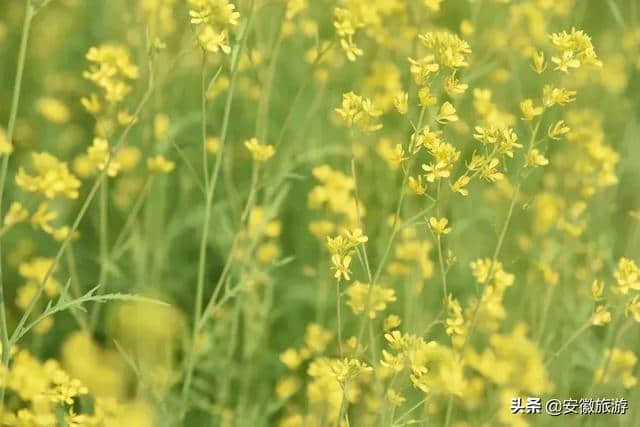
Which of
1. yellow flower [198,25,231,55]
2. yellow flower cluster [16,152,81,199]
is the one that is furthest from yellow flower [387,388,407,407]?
yellow flower cluster [16,152,81,199]

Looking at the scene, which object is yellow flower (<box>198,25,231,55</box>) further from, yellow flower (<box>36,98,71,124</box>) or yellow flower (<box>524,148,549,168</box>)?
yellow flower (<box>36,98,71,124</box>)

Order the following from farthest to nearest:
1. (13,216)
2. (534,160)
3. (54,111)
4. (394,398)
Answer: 1. (54,111)
2. (13,216)
3. (534,160)
4. (394,398)

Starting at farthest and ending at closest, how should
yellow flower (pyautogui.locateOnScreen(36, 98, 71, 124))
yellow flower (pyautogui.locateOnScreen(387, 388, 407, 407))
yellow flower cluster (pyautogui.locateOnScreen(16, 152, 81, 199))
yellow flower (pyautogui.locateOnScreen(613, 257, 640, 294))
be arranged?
1. yellow flower (pyautogui.locateOnScreen(36, 98, 71, 124))
2. yellow flower cluster (pyautogui.locateOnScreen(16, 152, 81, 199))
3. yellow flower (pyautogui.locateOnScreen(613, 257, 640, 294))
4. yellow flower (pyautogui.locateOnScreen(387, 388, 407, 407))

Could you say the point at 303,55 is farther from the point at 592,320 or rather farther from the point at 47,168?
the point at 592,320

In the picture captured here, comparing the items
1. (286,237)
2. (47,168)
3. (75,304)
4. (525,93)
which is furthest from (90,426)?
(525,93)

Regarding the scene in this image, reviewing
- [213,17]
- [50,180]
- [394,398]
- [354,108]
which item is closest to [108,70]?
[50,180]

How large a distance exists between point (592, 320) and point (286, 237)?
111cm

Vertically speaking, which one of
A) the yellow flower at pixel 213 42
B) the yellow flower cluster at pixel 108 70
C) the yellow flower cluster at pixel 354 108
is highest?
the yellow flower at pixel 213 42

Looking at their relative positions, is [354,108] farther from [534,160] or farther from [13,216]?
[13,216]

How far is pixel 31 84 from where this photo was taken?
109 inches

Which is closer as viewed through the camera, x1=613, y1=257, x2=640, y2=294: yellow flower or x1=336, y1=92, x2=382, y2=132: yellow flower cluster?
x1=336, y1=92, x2=382, y2=132: yellow flower cluster

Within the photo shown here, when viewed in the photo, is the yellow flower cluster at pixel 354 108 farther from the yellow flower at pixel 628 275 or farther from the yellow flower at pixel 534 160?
the yellow flower at pixel 628 275

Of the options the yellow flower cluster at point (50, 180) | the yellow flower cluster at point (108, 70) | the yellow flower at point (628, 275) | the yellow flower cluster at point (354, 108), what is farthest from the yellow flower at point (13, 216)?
the yellow flower at point (628, 275)

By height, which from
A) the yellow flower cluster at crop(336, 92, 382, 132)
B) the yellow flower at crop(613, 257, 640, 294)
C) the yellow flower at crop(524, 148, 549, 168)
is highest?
the yellow flower cluster at crop(336, 92, 382, 132)
